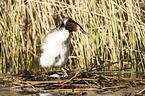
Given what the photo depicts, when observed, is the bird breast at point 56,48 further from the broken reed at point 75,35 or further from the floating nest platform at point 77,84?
the broken reed at point 75,35

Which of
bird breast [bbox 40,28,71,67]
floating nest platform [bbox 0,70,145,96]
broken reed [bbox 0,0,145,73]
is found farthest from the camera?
broken reed [bbox 0,0,145,73]

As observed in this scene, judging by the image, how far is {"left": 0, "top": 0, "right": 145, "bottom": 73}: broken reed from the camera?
6426 mm

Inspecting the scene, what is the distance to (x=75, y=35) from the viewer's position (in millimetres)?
6895

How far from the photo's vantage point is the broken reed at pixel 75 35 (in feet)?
21.1

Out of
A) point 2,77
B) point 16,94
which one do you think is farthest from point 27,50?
point 16,94

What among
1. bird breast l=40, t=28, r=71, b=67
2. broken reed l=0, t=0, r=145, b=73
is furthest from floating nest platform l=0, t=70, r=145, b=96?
broken reed l=0, t=0, r=145, b=73

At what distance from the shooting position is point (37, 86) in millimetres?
4816

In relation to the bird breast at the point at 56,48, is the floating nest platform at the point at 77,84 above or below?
below

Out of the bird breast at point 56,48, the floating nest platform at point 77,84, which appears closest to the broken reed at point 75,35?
the bird breast at point 56,48

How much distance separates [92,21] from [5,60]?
207 cm

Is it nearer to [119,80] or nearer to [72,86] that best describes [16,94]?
[72,86]

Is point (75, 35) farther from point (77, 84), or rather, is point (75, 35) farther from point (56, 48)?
point (77, 84)

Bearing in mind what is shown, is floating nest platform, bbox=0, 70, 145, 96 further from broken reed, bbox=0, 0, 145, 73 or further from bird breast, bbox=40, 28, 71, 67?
broken reed, bbox=0, 0, 145, 73

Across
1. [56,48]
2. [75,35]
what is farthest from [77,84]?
[75,35]
